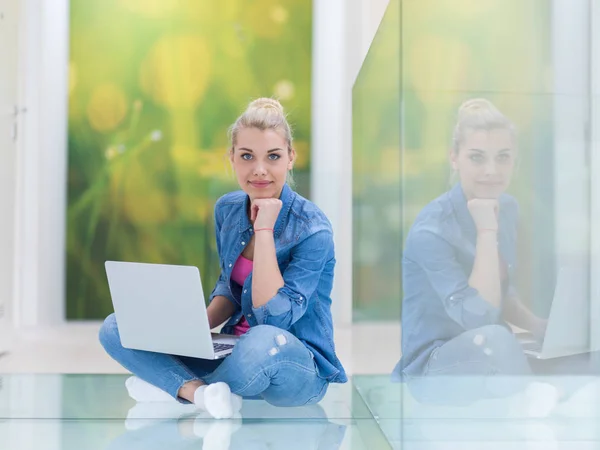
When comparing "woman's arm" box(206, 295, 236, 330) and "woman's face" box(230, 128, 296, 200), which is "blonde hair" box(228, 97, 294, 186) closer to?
"woman's face" box(230, 128, 296, 200)

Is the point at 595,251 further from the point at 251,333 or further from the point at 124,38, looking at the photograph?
the point at 124,38

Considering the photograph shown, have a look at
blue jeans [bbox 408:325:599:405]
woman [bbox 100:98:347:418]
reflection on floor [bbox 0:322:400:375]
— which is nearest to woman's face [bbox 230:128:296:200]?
woman [bbox 100:98:347:418]

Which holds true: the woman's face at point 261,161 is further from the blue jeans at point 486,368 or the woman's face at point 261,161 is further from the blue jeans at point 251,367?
the blue jeans at point 486,368

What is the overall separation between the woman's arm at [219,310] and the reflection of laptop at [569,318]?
1.22 m

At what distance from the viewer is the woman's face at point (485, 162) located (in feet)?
2.64

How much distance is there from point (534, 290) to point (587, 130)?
174 mm

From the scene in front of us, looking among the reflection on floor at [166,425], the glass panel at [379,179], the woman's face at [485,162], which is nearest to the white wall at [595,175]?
the woman's face at [485,162]

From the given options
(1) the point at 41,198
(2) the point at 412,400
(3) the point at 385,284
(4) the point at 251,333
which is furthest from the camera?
(1) the point at 41,198

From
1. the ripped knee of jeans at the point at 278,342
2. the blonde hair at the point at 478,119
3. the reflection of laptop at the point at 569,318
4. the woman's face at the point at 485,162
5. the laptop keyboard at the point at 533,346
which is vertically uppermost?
the blonde hair at the point at 478,119

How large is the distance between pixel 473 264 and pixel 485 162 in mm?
133

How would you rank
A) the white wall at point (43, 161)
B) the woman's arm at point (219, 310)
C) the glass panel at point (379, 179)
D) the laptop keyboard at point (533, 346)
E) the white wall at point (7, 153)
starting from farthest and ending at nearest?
the white wall at point (43, 161) < the white wall at point (7, 153) < the woman's arm at point (219, 310) < the glass panel at point (379, 179) < the laptop keyboard at point (533, 346)

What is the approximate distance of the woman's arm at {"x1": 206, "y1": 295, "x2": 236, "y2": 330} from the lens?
1.85 metres

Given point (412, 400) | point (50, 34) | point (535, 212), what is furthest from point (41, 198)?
point (535, 212)

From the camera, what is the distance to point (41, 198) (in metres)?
3.97
